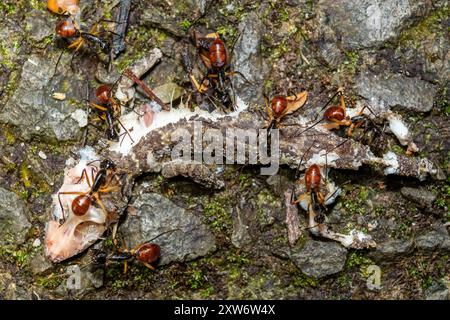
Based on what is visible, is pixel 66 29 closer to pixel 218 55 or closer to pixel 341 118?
pixel 218 55

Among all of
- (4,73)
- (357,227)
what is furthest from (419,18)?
(4,73)

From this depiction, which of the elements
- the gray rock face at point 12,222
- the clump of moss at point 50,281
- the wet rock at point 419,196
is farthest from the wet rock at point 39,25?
the wet rock at point 419,196

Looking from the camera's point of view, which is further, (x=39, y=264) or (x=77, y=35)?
(x=77, y=35)

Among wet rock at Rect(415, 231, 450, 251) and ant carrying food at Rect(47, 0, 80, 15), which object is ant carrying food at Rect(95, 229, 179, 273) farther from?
wet rock at Rect(415, 231, 450, 251)

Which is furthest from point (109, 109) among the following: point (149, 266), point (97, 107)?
point (149, 266)

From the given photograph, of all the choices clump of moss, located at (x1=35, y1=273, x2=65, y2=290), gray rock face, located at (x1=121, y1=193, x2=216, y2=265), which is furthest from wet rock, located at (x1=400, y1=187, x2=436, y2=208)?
clump of moss, located at (x1=35, y1=273, x2=65, y2=290)
